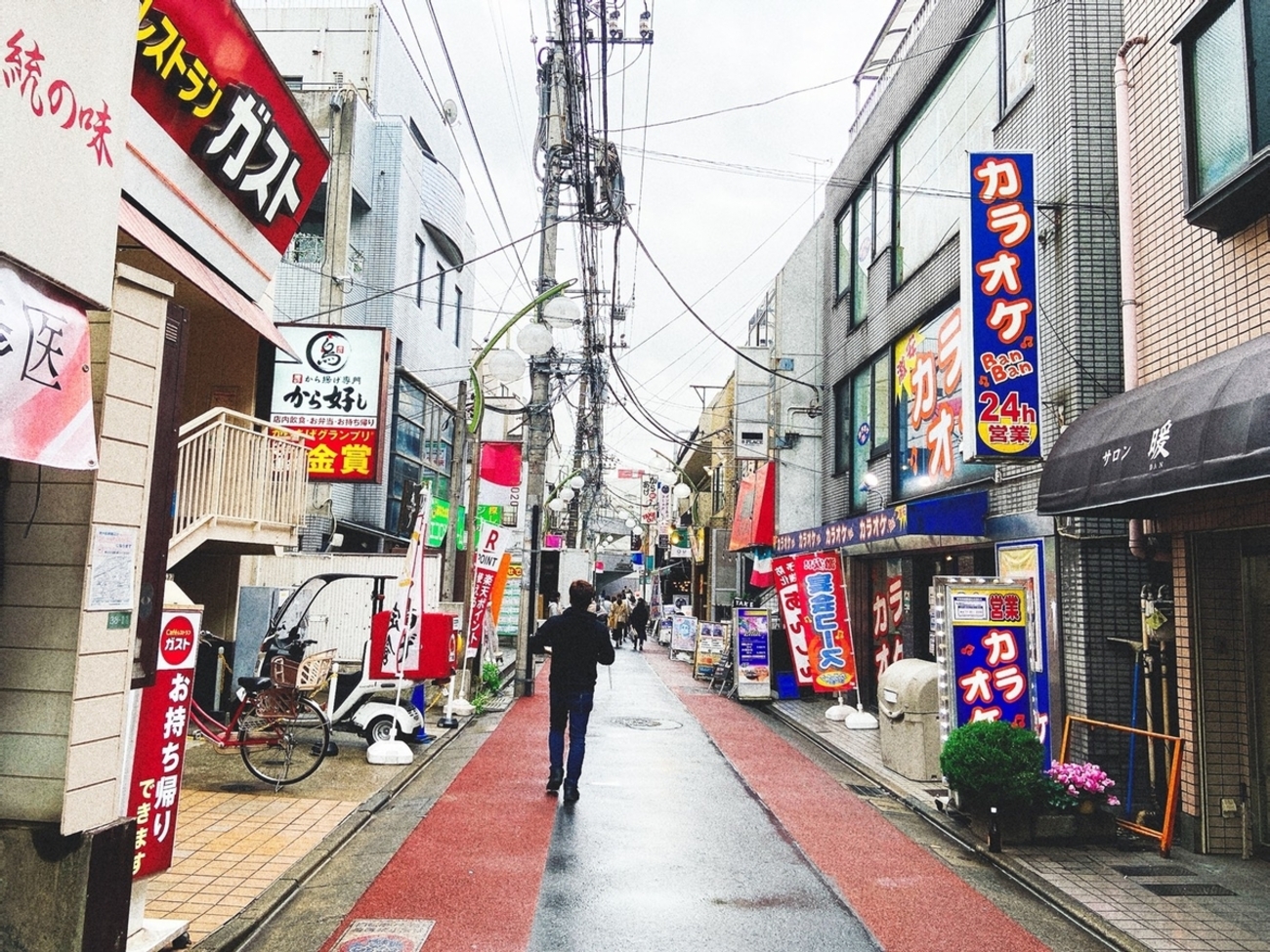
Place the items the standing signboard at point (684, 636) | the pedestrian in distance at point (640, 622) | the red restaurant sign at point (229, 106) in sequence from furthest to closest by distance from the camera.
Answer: the pedestrian in distance at point (640, 622), the standing signboard at point (684, 636), the red restaurant sign at point (229, 106)

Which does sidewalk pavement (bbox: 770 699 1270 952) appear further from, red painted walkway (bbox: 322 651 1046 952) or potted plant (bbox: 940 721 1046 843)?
red painted walkway (bbox: 322 651 1046 952)

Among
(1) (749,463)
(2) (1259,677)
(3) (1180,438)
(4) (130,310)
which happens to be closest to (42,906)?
(4) (130,310)

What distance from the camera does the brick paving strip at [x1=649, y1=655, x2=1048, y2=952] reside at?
19.1 feet

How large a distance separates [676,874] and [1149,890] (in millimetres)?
3338

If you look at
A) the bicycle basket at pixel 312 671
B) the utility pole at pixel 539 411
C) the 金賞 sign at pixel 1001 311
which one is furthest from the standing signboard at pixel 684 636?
the 金賞 sign at pixel 1001 311

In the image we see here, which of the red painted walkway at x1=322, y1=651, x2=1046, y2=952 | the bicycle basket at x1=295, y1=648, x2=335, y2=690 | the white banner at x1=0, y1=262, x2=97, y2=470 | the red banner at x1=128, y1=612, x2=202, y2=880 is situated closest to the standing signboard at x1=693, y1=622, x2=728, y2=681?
the red painted walkway at x1=322, y1=651, x2=1046, y2=952

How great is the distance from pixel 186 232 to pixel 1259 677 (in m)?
A: 9.93

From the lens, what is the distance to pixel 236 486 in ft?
36.5

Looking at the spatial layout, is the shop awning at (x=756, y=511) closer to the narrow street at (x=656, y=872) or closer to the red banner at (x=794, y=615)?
the red banner at (x=794, y=615)

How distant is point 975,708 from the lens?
9.16 metres

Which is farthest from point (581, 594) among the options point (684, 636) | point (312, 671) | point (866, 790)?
point (684, 636)

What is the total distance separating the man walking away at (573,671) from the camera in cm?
925

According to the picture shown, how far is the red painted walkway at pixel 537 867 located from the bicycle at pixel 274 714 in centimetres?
164

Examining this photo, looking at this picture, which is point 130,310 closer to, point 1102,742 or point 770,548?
point 1102,742
